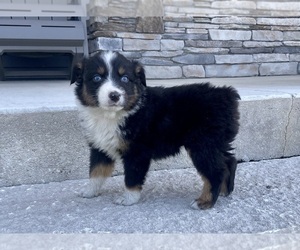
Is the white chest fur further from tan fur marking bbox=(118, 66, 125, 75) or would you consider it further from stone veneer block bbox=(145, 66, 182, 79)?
stone veneer block bbox=(145, 66, 182, 79)

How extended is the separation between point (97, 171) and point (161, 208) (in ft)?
1.89

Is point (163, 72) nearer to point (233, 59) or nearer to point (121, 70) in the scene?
point (233, 59)

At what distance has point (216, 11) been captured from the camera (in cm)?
702

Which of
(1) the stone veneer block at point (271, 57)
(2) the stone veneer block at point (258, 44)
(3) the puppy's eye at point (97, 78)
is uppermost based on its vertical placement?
(3) the puppy's eye at point (97, 78)

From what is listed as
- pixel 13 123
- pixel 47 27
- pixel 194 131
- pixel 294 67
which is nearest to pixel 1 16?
pixel 47 27

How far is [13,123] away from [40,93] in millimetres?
1115

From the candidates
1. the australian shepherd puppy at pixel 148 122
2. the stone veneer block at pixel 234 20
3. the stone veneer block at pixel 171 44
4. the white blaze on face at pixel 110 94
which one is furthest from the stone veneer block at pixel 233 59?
the white blaze on face at pixel 110 94

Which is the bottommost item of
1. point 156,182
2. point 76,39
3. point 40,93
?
point 156,182

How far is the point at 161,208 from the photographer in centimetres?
309

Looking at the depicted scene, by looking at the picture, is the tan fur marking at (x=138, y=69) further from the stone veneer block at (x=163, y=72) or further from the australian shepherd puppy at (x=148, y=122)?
the stone veneer block at (x=163, y=72)

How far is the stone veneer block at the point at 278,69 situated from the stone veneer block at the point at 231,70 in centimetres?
15

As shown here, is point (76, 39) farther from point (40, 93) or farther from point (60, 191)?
point (60, 191)

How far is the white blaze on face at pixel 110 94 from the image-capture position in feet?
9.56

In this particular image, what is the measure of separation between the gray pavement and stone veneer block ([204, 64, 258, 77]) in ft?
11.2
